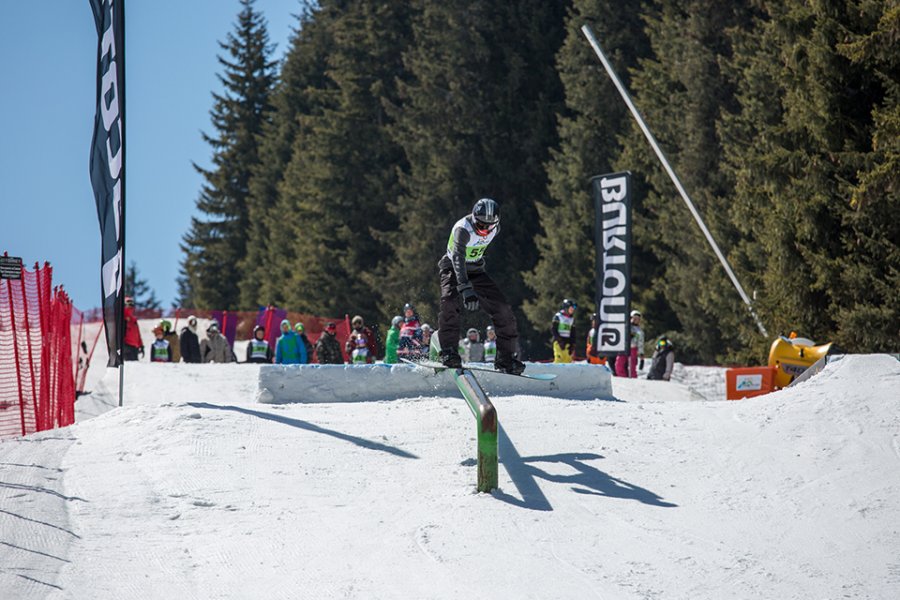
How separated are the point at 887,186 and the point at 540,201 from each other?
2347cm

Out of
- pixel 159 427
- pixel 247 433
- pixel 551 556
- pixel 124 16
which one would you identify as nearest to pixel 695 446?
pixel 551 556

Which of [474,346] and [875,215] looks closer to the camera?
[875,215]

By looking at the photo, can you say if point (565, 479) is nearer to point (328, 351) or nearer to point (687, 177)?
point (328, 351)

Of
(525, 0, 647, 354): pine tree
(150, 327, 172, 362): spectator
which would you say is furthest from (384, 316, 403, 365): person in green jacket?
(525, 0, 647, 354): pine tree

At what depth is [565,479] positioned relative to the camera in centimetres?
954

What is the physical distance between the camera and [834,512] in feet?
28.2

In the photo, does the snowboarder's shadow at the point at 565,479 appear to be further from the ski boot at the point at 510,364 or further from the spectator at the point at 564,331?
the spectator at the point at 564,331

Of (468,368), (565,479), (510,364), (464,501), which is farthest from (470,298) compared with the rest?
(464,501)

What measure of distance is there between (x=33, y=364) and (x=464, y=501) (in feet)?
30.7

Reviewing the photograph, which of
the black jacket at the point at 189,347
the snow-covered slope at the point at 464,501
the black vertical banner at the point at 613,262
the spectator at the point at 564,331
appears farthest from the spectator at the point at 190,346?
the snow-covered slope at the point at 464,501

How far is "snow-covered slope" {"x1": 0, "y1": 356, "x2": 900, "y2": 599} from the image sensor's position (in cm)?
729

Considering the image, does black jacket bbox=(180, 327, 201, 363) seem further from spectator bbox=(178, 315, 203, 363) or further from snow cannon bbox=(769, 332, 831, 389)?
snow cannon bbox=(769, 332, 831, 389)

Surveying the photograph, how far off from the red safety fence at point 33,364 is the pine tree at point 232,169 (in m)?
52.7

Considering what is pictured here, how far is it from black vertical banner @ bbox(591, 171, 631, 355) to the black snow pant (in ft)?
27.7
